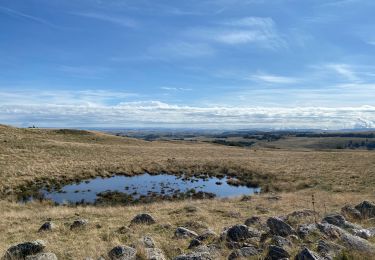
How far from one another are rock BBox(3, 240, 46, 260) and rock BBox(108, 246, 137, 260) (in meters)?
2.48

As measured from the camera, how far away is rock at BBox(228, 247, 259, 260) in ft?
28.9

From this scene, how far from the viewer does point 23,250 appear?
9.95 metres

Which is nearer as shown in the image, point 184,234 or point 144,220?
point 184,234

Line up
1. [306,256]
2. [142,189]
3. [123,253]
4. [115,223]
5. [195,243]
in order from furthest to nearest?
1. [142,189]
2. [115,223]
3. [195,243]
4. [123,253]
5. [306,256]

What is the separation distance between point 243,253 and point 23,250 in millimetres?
6086

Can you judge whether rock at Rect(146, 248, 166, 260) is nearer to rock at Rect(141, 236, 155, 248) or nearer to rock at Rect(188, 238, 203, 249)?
rock at Rect(141, 236, 155, 248)

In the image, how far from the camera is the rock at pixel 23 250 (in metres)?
9.49

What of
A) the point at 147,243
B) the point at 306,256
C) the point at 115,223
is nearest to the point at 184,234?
the point at 147,243

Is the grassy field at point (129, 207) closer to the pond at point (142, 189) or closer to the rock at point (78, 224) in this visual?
the rock at point (78, 224)

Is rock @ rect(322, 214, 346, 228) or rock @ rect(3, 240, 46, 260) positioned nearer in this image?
rock @ rect(3, 240, 46, 260)

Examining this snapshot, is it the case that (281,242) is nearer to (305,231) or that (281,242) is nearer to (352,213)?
(305,231)

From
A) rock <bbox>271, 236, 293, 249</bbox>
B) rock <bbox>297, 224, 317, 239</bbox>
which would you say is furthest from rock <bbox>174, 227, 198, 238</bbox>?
rock <bbox>297, 224, 317, 239</bbox>

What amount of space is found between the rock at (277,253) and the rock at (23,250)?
6.50m

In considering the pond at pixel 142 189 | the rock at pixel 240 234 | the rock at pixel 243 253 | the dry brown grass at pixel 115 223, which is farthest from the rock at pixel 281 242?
the pond at pixel 142 189
